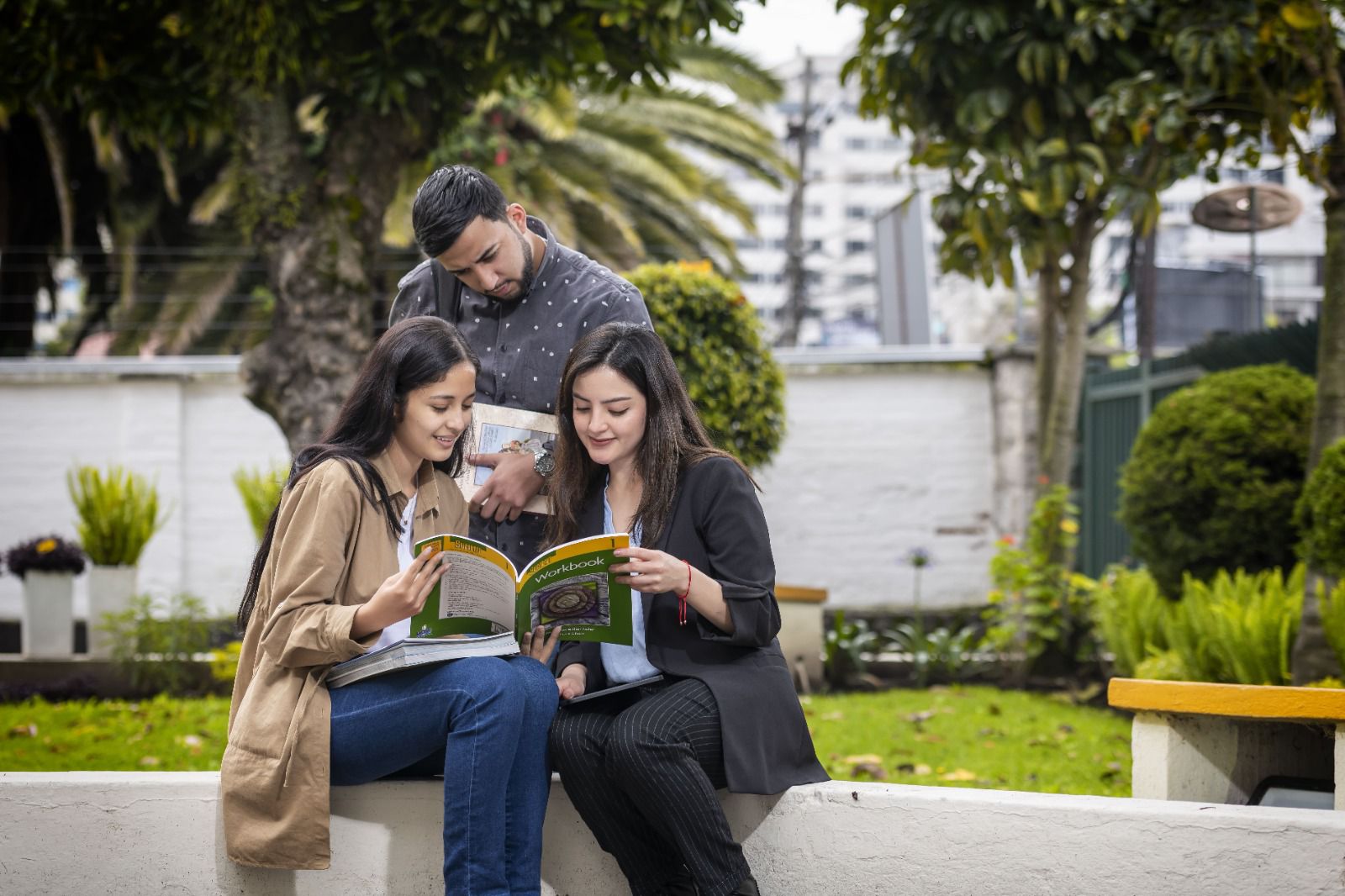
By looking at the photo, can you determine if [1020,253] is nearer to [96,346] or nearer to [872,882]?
[872,882]

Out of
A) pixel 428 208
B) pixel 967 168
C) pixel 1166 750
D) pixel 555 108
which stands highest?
pixel 555 108

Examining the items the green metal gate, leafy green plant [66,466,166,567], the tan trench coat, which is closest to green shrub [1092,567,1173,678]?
the green metal gate

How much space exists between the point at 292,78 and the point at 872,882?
508 cm

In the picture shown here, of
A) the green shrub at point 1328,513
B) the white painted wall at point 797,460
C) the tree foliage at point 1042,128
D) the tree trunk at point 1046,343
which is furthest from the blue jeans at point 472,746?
the white painted wall at point 797,460

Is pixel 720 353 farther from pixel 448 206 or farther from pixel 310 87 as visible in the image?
pixel 448 206

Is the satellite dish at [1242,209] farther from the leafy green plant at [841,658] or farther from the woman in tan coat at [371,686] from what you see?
the woman in tan coat at [371,686]

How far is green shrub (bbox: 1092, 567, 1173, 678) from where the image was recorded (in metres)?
6.38

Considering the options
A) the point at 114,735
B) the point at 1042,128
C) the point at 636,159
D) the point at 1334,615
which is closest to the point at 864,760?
the point at 1334,615

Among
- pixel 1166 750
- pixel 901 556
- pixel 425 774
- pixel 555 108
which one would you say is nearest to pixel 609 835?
pixel 425 774

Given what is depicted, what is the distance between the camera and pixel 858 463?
9.90 metres

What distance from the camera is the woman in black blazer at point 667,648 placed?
262cm

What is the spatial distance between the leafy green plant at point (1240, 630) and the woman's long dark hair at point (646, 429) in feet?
10.0

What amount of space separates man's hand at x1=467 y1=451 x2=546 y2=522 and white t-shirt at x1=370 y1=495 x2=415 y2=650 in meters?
0.24

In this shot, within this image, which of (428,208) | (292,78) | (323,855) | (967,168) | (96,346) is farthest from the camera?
(96,346)
